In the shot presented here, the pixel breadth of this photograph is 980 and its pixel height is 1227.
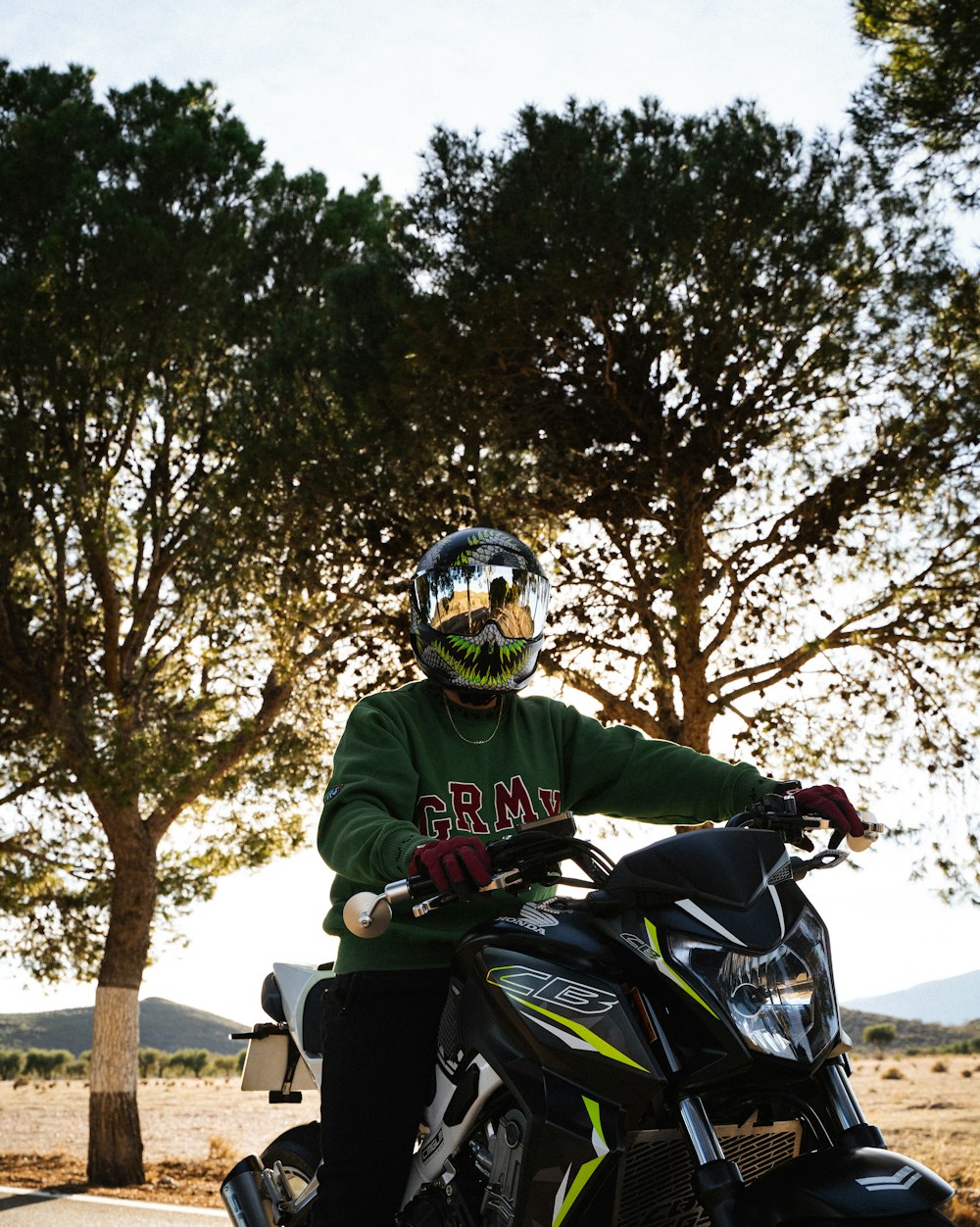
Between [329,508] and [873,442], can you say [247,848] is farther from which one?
[873,442]

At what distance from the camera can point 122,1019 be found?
48.6 feet

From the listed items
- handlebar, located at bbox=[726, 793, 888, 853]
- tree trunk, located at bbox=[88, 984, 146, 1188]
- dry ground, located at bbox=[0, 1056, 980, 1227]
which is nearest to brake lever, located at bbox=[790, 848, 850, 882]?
handlebar, located at bbox=[726, 793, 888, 853]

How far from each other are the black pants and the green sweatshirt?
0.26 feet

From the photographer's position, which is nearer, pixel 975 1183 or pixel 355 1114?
pixel 355 1114

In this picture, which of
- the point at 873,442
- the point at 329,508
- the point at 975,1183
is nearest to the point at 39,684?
the point at 329,508

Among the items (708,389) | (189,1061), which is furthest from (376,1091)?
(189,1061)

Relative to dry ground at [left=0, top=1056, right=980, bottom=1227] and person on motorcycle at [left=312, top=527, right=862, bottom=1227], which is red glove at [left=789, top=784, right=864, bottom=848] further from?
dry ground at [left=0, top=1056, right=980, bottom=1227]

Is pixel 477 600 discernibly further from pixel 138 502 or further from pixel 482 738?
pixel 138 502

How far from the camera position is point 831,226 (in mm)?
9469

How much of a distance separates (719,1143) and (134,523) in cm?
1416

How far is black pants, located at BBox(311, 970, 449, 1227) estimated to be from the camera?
2.92 meters

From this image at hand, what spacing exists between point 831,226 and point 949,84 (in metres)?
1.39

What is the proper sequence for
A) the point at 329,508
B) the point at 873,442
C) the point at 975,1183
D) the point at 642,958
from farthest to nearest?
1. the point at 329,508
2. the point at 873,442
3. the point at 975,1183
4. the point at 642,958

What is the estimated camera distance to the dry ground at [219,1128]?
1084 cm
